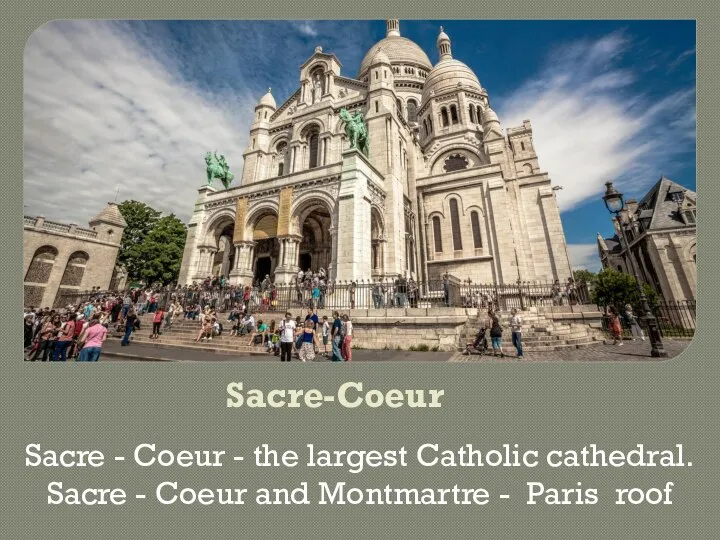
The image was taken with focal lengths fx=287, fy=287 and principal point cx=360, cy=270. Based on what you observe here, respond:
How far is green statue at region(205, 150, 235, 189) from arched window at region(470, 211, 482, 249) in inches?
650

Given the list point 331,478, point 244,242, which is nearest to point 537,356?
point 331,478

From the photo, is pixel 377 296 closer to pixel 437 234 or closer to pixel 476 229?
pixel 437 234

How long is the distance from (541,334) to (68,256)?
2880cm

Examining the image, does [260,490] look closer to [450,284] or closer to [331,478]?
[331,478]

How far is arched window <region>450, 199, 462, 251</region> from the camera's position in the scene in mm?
19406

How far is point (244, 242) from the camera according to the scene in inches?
643

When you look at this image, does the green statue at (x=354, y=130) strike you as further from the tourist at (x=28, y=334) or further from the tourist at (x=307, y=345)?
the tourist at (x=28, y=334)

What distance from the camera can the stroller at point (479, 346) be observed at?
25.6ft

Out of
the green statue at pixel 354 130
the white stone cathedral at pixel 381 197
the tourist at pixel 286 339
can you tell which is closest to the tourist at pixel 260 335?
the tourist at pixel 286 339

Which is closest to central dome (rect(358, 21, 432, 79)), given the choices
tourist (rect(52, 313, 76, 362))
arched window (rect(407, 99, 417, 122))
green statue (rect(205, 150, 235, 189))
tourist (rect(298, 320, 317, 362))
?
arched window (rect(407, 99, 417, 122))

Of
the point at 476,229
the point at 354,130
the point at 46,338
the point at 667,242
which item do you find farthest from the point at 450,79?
the point at 46,338

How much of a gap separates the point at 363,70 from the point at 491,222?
91.4 feet

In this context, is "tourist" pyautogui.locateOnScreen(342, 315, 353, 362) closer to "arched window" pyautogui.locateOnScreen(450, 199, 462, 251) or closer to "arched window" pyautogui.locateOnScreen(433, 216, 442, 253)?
"arched window" pyautogui.locateOnScreen(433, 216, 442, 253)

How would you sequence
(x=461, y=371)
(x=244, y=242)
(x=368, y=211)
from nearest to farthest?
(x=461, y=371) → (x=368, y=211) → (x=244, y=242)
